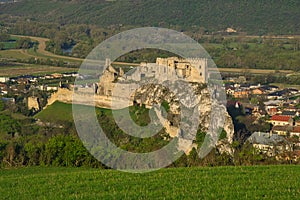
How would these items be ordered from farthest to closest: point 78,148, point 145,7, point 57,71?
point 145,7 → point 57,71 → point 78,148

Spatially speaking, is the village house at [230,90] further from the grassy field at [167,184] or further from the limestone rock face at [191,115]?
the grassy field at [167,184]

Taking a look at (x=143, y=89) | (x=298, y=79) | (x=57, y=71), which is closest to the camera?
(x=143, y=89)

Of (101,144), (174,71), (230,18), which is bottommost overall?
(101,144)

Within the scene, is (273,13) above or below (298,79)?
above

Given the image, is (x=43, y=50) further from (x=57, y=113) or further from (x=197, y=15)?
(x=57, y=113)

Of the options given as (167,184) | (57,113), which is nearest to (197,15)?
(57,113)

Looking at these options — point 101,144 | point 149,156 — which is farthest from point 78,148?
point 101,144

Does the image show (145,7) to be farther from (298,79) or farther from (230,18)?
(298,79)

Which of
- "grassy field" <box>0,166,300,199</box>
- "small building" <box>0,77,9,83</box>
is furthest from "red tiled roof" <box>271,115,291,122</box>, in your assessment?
"small building" <box>0,77,9,83</box>
